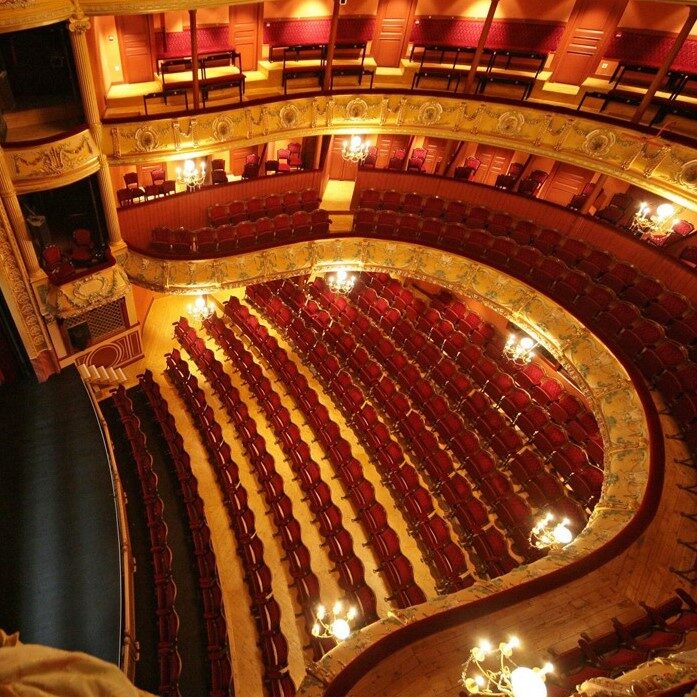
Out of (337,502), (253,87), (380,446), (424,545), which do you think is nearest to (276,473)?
(337,502)

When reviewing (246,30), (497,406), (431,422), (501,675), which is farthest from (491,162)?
(501,675)

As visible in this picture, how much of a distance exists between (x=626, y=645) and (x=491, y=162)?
920 cm

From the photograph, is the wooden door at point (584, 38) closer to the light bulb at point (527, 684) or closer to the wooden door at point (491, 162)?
the wooden door at point (491, 162)

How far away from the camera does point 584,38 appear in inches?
369

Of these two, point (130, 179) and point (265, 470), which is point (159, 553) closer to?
point (265, 470)

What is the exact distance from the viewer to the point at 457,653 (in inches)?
141

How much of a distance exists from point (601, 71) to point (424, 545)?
9.32 metres

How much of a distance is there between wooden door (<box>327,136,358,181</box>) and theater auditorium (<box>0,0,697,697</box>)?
0.07 metres

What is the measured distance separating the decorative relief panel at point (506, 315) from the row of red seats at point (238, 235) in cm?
19

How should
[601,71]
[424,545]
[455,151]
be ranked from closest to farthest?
1. [424,545]
2. [601,71]
3. [455,151]

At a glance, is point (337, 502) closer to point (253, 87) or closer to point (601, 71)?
point (253, 87)

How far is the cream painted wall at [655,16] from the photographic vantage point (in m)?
8.70

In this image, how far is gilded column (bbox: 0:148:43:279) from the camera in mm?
5895

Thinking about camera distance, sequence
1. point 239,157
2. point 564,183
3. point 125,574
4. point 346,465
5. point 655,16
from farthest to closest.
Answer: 1. point 239,157
2. point 564,183
3. point 655,16
4. point 346,465
5. point 125,574
